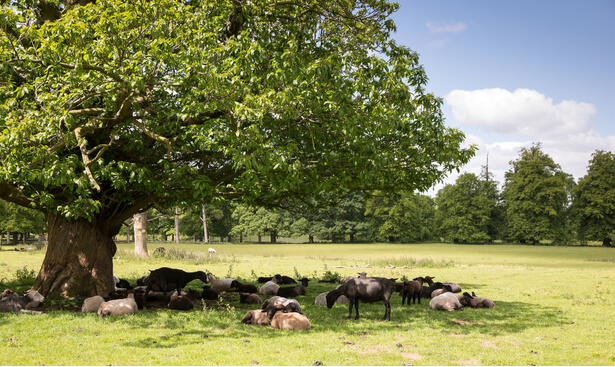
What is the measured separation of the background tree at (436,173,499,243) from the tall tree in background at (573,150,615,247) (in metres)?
17.2

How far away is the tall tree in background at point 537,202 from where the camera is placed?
8394 cm

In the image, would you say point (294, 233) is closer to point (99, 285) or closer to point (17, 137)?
point (99, 285)

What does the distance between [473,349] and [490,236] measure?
312 ft

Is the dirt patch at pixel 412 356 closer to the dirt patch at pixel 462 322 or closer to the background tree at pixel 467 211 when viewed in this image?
the dirt patch at pixel 462 322

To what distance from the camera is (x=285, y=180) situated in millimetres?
12680

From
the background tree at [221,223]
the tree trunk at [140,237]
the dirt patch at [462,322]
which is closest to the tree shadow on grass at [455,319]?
the dirt patch at [462,322]

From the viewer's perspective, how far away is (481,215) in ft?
308

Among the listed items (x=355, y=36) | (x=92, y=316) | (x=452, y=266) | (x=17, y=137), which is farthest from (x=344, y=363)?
(x=452, y=266)

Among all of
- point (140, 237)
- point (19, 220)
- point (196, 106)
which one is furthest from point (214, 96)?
point (19, 220)

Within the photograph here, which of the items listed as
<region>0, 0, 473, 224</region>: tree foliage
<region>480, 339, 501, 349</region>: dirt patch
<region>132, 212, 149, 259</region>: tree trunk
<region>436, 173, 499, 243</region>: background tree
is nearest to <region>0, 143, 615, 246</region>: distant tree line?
<region>436, 173, 499, 243</region>: background tree

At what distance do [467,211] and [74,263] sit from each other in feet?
298

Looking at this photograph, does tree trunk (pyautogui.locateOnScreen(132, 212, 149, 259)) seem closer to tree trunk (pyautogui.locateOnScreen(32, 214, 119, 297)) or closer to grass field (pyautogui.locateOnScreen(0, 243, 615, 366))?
tree trunk (pyautogui.locateOnScreen(32, 214, 119, 297))

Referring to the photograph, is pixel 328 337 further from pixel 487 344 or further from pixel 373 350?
pixel 487 344

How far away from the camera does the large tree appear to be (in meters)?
11.1
